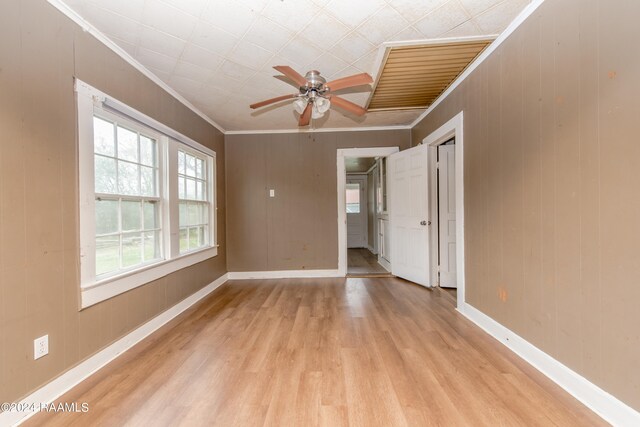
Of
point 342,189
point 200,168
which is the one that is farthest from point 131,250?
point 342,189

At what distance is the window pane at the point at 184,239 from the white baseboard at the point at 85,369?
667 mm

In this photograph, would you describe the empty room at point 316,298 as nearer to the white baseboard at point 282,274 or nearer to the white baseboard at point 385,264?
the white baseboard at point 282,274

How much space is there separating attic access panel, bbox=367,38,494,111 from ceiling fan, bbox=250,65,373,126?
0.53 m

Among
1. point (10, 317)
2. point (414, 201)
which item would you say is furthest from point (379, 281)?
point (10, 317)

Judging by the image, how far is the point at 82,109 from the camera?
176cm

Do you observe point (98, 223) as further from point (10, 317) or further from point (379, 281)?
point (379, 281)

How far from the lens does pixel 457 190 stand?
→ 282 centimetres

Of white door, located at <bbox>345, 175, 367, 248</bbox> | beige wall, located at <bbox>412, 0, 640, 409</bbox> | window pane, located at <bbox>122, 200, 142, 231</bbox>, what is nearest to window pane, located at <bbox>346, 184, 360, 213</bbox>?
white door, located at <bbox>345, 175, 367, 248</bbox>

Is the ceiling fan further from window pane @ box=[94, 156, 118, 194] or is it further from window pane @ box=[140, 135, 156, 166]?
window pane @ box=[94, 156, 118, 194]

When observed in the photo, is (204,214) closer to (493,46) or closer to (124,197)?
(124,197)

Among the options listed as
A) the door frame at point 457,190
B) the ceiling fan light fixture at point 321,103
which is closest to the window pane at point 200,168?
the ceiling fan light fixture at point 321,103

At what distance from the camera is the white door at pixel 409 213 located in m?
3.58

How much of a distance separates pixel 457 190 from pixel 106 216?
3.36 m

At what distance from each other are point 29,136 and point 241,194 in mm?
2984
